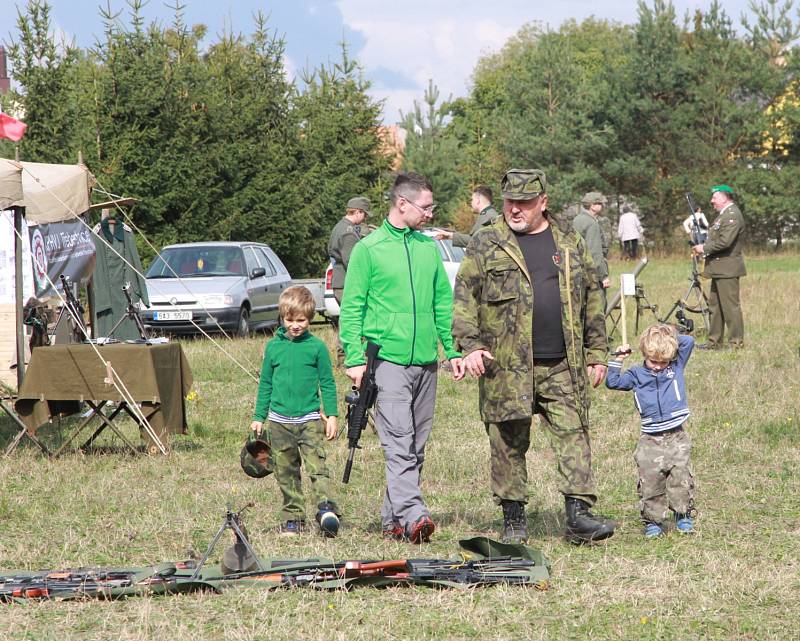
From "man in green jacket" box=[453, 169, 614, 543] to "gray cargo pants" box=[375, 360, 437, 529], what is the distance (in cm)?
43

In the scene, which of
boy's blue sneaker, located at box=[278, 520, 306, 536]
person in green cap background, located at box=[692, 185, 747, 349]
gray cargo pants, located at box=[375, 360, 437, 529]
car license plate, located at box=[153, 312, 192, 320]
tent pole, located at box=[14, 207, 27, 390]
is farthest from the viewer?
car license plate, located at box=[153, 312, 192, 320]

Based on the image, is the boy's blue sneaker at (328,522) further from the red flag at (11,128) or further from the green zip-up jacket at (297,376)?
the red flag at (11,128)

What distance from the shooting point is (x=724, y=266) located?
16.3 m

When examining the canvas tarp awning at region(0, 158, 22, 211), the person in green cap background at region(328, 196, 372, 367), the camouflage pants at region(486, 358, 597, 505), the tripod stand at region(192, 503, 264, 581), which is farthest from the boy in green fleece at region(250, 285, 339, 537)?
the person in green cap background at region(328, 196, 372, 367)

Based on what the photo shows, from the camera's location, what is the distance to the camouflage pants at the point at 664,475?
707 cm

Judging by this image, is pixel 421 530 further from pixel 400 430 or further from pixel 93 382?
pixel 93 382

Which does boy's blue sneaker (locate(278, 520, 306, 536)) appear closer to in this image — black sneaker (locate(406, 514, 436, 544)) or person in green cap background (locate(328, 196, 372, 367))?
black sneaker (locate(406, 514, 436, 544))

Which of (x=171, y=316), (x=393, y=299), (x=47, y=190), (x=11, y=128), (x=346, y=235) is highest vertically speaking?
Result: (x=11, y=128)

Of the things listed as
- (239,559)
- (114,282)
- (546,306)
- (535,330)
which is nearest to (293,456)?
(239,559)

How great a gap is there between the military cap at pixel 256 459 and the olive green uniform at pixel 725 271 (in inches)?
397

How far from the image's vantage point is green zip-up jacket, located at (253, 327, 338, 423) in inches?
288

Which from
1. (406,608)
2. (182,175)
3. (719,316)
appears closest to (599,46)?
(182,175)

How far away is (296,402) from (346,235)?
21.7 feet

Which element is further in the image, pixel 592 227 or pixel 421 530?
pixel 592 227
